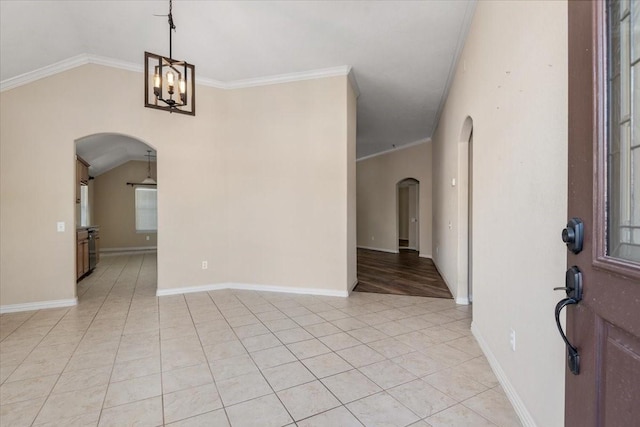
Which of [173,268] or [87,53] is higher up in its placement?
[87,53]

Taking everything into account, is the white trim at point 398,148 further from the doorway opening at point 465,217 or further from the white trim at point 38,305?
the white trim at point 38,305

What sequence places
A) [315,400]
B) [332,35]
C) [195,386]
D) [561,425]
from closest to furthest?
[561,425] → [315,400] → [195,386] → [332,35]

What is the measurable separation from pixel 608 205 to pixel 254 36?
146 inches

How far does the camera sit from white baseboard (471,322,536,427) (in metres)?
1.68

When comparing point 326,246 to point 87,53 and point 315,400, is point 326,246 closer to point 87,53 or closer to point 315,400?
point 315,400

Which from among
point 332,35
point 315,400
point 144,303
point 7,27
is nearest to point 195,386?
point 315,400

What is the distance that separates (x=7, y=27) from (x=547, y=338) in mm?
5153

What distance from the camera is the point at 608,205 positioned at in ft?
2.87

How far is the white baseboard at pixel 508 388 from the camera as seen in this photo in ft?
5.50

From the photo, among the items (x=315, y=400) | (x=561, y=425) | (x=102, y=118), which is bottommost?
(x=315, y=400)

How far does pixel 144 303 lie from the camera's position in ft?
13.3

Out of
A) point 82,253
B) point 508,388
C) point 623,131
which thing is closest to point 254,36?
point 623,131

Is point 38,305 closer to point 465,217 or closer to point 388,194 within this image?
point 465,217

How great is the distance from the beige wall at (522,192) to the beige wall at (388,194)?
5287mm
